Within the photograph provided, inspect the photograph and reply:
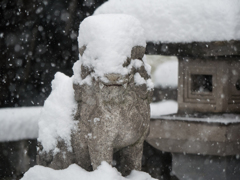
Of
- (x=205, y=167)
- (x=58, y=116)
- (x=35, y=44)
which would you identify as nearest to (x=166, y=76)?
(x=35, y=44)

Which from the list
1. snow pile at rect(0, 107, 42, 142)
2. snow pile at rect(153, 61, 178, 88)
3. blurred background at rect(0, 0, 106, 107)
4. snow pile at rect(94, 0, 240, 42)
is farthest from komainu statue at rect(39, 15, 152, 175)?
snow pile at rect(153, 61, 178, 88)

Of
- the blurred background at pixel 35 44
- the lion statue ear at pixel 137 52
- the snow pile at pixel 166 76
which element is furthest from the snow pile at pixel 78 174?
the snow pile at pixel 166 76

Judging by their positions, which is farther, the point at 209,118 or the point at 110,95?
the point at 209,118

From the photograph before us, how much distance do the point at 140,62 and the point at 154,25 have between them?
1301 millimetres

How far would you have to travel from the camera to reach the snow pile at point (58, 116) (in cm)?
213

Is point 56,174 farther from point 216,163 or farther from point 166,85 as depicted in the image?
point 166,85

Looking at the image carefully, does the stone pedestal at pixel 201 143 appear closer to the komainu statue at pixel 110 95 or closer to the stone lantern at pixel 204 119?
the stone lantern at pixel 204 119

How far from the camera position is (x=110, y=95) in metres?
1.92

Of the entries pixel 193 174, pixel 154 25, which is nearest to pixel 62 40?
pixel 154 25

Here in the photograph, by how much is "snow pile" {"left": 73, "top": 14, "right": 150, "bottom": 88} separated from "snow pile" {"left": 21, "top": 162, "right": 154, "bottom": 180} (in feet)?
1.60

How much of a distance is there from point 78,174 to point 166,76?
14.8 feet

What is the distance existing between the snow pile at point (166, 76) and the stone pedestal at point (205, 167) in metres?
2.82

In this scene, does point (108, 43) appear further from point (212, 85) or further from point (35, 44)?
point (35, 44)

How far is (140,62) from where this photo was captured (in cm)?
203
